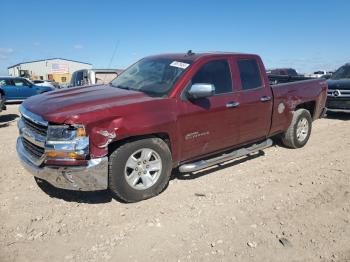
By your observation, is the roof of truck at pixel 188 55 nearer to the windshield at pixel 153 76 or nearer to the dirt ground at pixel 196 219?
the windshield at pixel 153 76

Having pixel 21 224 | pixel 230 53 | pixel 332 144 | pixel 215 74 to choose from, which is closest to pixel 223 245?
pixel 21 224

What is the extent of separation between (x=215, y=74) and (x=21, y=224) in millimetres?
3274

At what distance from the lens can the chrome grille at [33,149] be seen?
4.17m

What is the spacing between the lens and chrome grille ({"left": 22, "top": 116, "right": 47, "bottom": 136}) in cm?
406

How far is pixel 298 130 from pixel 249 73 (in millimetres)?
1956

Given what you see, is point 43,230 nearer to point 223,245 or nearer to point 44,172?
point 44,172

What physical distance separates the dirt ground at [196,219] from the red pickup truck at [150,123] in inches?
14.0

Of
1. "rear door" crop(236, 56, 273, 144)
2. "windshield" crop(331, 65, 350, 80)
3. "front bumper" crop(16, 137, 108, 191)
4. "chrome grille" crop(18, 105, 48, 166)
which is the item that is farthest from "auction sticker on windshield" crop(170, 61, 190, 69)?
"windshield" crop(331, 65, 350, 80)

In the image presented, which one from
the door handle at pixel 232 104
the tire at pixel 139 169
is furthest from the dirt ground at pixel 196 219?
the door handle at pixel 232 104

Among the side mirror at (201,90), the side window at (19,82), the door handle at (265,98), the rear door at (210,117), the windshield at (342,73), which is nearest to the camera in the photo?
the side mirror at (201,90)

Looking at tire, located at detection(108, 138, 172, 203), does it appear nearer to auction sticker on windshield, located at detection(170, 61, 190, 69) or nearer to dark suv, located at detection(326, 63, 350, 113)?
auction sticker on windshield, located at detection(170, 61, 190, 69)

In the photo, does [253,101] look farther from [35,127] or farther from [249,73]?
[35,127]

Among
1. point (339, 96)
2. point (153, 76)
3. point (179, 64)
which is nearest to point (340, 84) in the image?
point (339, 96)

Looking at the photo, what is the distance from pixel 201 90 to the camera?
4555 millimetres
